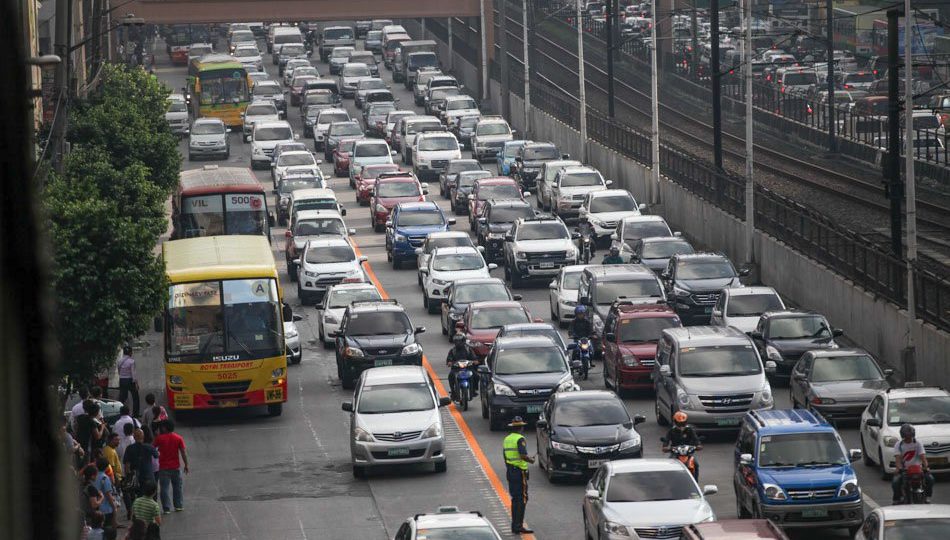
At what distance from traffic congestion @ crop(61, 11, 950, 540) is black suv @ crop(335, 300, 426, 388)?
53 millimetres

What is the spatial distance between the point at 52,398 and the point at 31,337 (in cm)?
92

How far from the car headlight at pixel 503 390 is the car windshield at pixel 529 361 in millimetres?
489

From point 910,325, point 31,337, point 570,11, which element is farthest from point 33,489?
point 570,11

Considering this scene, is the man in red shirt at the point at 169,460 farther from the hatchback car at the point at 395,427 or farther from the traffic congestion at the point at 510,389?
the hatchback car at the point at 395,427

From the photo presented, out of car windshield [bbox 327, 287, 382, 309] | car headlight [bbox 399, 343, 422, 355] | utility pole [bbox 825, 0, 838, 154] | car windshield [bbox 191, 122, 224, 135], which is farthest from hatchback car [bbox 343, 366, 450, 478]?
car windshield [bbox 191, 122, 224, 135]

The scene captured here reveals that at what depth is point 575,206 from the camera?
60.0 metres

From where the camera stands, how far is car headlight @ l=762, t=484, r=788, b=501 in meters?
25.8

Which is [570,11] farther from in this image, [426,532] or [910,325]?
[426,532]

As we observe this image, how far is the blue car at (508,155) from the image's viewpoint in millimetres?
70750

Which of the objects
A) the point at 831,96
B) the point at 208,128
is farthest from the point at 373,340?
the point at 208,128

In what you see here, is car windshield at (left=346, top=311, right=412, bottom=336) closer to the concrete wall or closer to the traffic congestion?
the traffic congestion

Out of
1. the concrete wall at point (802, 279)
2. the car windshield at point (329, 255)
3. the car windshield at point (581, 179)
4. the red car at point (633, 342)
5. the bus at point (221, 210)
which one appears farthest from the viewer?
the car windshield at point (581, 179)

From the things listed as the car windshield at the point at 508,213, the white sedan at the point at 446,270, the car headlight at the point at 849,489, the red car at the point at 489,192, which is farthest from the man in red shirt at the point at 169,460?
the red car at the point at 489,192

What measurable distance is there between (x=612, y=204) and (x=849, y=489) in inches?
1189
